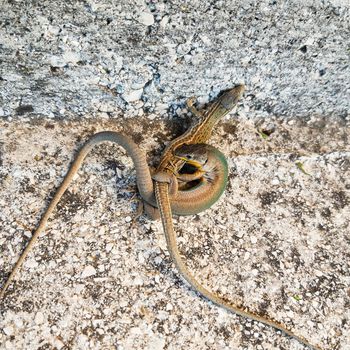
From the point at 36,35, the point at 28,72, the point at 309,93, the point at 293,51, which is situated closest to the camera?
the point at 36,35

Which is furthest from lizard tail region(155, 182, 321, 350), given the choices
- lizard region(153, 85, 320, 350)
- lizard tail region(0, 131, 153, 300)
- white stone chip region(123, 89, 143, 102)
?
white stone chip region(123, 89, 143, 102)

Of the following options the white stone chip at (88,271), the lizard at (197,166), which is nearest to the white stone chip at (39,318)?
the white stone chip at (88,271)

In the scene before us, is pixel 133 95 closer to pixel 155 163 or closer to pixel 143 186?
pixel 155 163

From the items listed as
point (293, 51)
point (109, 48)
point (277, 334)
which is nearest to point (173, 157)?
point (109, 48)

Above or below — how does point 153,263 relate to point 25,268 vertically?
above

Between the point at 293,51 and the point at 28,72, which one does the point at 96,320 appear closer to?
the point at 28,72
